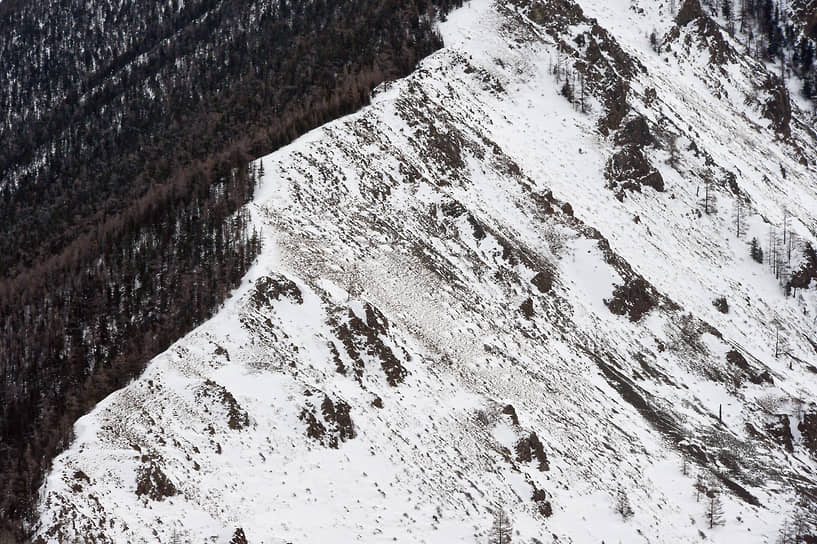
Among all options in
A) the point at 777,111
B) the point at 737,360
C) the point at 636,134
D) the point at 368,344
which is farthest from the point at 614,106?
the point at 368,344

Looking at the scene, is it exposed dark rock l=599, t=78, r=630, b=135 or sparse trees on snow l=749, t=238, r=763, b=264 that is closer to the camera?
sparse trees on snow l=749, t=238, r=763, b=264

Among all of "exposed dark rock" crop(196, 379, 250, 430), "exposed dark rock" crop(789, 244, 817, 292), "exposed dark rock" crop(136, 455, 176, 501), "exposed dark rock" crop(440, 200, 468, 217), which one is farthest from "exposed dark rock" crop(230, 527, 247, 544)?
"exposed dark rock" crop(789, 244, 817, 292)

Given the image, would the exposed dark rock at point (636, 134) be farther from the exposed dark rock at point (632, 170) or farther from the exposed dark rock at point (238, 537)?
the exposed dark rock at point (238, 537)

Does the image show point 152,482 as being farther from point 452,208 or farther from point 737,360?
point 737,360

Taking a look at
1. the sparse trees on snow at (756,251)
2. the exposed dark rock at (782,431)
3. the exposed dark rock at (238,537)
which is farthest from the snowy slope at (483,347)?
the sparse trees on snow at (756,251)

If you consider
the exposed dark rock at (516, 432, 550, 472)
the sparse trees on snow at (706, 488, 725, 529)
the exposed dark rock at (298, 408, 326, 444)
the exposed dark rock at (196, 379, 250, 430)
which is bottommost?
the exposed dark rock at (196, 379, 250, 430)

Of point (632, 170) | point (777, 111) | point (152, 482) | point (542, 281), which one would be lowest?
point (152, 482)

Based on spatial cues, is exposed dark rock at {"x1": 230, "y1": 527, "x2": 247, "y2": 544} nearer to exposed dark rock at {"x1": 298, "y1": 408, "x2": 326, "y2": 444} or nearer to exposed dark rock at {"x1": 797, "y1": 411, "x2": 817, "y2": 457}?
exposed dark rock at {"x1": 298, "y1": 408, "x2": 326, "y2": 444}
